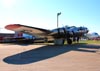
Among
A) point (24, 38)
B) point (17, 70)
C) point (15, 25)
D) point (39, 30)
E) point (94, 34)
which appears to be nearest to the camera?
point (17, 70)

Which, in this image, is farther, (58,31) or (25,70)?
(58,31)

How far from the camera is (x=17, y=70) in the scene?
31.4 ft

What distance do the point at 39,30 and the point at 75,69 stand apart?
16256 mm

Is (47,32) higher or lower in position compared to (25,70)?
higher

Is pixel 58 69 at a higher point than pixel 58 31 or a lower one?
lower

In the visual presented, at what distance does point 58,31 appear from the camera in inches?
1062

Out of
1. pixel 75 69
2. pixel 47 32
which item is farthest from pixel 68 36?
pixel 75 69

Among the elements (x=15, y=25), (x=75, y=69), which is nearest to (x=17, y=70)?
(x=75, y=69)

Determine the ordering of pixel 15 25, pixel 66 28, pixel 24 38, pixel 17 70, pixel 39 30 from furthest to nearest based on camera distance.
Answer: pixel 24 38, pixel 66 28, pixel 39 30, pixel 15 25, pixel 17 70

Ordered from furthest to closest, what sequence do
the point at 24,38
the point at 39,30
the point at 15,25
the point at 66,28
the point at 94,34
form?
the point at 94,34 → the point at 24,38 → the point at 66,28 → the point at 39,30 → the point at 15,25

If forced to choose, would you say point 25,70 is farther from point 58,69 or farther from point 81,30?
point 81,30

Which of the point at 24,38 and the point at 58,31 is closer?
the point at 58,31

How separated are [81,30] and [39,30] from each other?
18.9 ft

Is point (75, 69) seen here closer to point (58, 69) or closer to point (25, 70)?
point (58, 69)
